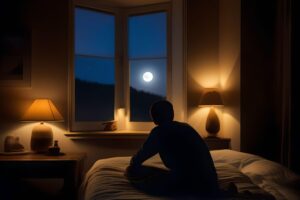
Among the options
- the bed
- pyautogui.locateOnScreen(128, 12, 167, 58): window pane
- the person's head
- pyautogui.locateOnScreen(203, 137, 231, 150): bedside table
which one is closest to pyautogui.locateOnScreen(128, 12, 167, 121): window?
pyautogui.locateOnScreen(128, 12, 167, 58): window pane

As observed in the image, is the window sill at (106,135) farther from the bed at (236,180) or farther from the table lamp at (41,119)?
the bed at (236,180)

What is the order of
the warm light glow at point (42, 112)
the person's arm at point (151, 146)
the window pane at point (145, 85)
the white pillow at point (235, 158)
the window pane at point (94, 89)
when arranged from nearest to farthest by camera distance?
the person's arm at point (151, 146) → the white pillow at point (235, 158) → the warm light glow at point (42, 112) → the window pane at point (94, 89) → the window pane at point (145, 85)

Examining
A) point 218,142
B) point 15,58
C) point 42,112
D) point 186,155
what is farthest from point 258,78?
point 15,58

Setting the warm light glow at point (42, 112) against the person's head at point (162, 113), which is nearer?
the person's head at point (162, 113)

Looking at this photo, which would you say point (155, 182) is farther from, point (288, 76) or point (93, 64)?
point (93, 64)

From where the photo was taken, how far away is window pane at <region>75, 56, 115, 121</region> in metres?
3.61

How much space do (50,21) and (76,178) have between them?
5.16 feet

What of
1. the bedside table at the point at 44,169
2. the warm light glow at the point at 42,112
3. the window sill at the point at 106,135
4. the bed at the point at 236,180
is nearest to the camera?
the bed at the point at 236,180

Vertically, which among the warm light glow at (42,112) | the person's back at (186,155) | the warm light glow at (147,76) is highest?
the warm light glow at (147,76)

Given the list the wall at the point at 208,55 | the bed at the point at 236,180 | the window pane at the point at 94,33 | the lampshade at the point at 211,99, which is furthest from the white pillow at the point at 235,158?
the window pane at the point at 94,33

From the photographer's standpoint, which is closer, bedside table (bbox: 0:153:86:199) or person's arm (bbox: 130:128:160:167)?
person's arm (bbox: 130:128:160:167)

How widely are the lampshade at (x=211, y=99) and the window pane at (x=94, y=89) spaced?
104 cm

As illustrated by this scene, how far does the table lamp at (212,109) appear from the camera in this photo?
127 inches

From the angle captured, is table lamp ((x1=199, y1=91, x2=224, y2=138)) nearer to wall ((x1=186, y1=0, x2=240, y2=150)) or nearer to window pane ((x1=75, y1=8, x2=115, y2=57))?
wall ((x1=186, y1=0, x2=240, y2=150))
